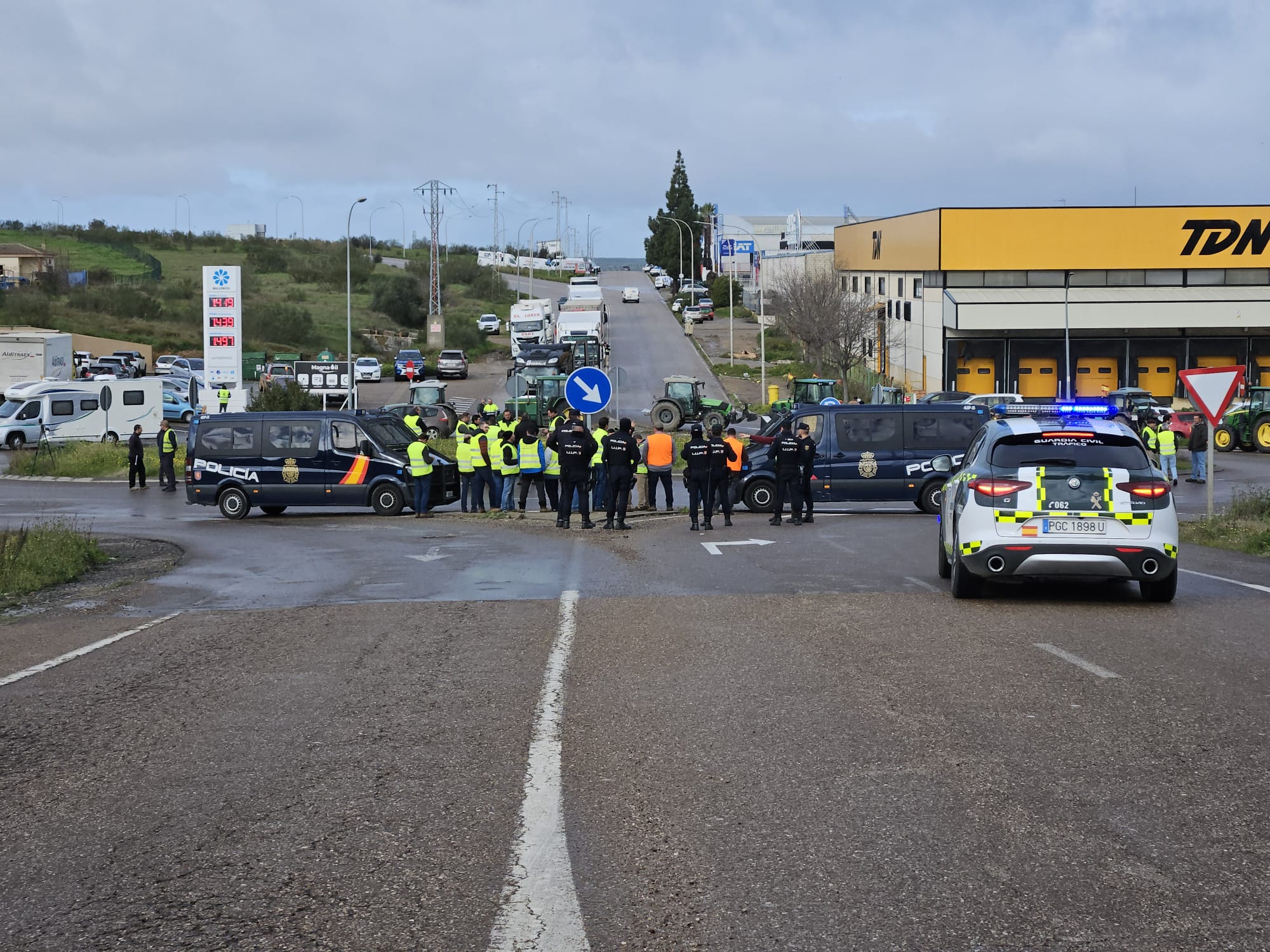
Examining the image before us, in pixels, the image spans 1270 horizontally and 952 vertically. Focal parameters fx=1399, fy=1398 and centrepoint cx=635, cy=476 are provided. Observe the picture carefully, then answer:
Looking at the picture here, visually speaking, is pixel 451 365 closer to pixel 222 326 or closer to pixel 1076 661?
pixel 222 326

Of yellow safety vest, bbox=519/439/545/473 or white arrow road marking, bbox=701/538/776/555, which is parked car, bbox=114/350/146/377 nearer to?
yellow safety vest, bbox=519/439/545/473

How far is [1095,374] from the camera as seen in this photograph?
203 ft

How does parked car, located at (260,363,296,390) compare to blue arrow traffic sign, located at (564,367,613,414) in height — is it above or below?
above

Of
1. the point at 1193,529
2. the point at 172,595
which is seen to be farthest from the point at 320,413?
the point at 1193,529

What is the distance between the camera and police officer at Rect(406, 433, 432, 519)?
85.5 ft

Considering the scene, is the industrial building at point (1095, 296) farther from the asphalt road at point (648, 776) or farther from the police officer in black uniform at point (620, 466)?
the asphalt road at point (648, 776)

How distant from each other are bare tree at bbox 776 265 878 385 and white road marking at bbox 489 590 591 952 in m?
60.1

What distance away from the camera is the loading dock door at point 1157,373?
203ft

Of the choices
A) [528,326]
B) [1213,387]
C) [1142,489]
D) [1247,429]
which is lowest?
[1142,489]

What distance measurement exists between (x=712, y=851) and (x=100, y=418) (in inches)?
1850

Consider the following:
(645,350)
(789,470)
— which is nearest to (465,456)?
(789,470)

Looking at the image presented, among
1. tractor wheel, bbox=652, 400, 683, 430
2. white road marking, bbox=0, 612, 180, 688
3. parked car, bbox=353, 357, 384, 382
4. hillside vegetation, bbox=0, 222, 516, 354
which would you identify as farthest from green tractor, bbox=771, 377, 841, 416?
hillside vegetation, bbox=0, 222, 516, 354

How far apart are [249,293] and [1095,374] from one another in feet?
242

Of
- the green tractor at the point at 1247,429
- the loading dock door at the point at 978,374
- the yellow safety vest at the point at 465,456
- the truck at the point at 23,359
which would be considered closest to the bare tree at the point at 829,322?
the loading dock door at the point at 978,374
